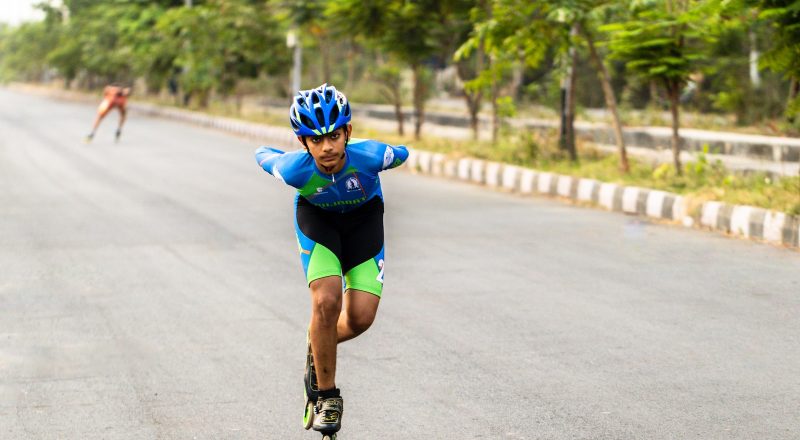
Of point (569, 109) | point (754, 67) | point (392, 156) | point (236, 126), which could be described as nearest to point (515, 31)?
point (569, 109)

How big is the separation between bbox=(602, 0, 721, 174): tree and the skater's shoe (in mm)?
9818

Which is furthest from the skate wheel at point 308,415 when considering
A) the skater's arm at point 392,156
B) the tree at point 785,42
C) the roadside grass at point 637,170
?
the tree at point 785,42

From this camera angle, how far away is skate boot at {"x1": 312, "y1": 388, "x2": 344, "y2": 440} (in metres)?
4.84

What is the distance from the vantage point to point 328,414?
16.0 feet

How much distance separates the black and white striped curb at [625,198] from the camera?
38.0 ft

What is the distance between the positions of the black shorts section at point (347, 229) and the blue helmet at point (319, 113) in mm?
502

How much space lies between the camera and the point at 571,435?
5145 millimetres

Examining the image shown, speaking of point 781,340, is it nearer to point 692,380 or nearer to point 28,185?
point 692,380

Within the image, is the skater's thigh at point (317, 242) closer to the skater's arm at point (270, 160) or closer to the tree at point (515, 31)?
the skater's arm at point (270, 160)

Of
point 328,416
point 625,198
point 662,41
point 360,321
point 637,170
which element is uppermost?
point 662,41

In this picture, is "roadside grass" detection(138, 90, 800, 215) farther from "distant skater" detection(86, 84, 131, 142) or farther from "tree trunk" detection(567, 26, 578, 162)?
"distant skater" detection(86, 84, 131, 142)

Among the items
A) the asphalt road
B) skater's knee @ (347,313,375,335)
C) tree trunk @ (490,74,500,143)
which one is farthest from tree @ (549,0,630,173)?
skater's knee @ (347,313,375,335)

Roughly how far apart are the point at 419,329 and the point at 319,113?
2.78 m

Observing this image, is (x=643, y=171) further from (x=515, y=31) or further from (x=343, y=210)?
(x=343, y=210)
